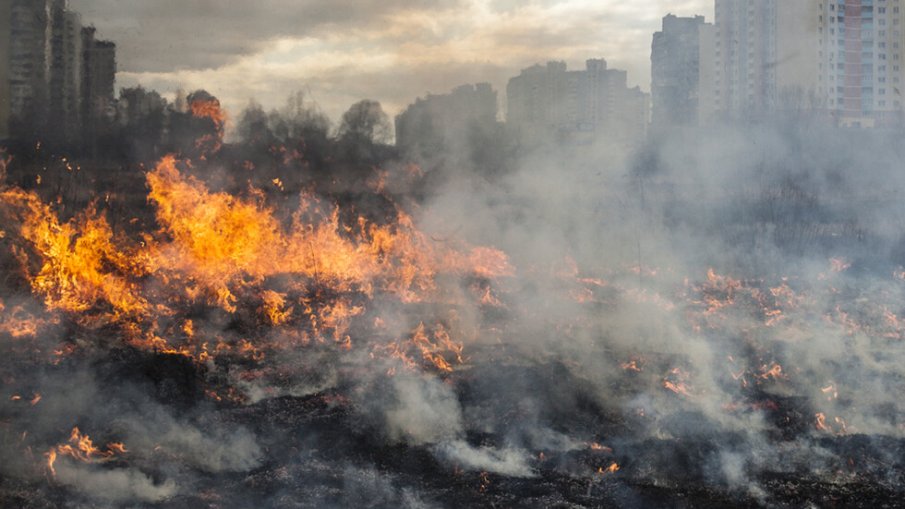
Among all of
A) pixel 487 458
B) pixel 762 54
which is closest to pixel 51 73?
pixel 487 458

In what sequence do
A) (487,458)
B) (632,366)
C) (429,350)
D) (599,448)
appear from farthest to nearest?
1. (429,350)
2. (632,366)
3. (599,448)
4. (487,458)

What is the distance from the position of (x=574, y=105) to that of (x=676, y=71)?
15669 millimetres

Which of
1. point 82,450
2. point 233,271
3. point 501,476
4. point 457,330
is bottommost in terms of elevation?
point 501,476

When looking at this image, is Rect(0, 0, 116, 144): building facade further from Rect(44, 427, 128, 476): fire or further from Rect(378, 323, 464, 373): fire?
Rect(44, 427, 128, 476): fire

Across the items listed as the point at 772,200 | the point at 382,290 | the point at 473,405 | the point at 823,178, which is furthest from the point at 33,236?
the point at 823,178

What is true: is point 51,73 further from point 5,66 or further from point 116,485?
point 116,485

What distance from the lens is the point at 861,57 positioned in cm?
3412

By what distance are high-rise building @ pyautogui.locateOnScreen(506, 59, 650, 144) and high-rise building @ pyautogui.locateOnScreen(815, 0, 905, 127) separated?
1470 centimetres

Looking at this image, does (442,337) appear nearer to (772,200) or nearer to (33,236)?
(33,236)

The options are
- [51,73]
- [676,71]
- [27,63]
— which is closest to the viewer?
[27,63]

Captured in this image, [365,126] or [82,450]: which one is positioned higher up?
[365,126]

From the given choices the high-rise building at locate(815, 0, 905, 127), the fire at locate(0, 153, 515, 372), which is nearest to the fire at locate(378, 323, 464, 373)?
the fire at locate(0, 153, 515, 372)

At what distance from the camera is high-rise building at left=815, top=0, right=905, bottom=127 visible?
1303 inches

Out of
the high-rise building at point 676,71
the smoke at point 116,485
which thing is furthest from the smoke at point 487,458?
the high-rise building at point 676,71
